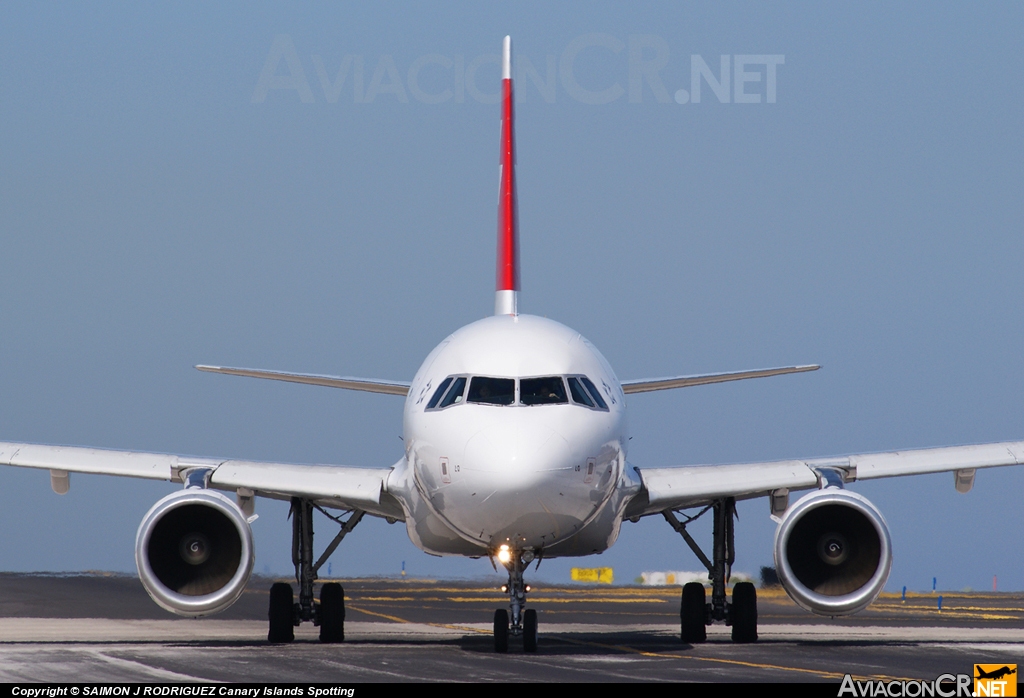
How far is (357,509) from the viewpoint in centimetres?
2097

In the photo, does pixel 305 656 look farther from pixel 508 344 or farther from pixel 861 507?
pixel 861 507

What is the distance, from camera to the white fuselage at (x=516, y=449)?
15.8 metres

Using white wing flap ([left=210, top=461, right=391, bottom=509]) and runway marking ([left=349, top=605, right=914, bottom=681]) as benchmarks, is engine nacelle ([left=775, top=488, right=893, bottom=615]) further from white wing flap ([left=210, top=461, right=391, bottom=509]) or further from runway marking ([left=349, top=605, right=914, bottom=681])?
white wing flap ([left=210, top=461, right=391, bottom=509])

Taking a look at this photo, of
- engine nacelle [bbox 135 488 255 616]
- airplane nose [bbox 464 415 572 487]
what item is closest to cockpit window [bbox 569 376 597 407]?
airplane nose [bbox 464 415 572 487]

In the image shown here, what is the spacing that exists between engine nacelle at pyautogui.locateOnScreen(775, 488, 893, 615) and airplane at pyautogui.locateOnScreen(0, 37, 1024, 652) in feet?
0.07

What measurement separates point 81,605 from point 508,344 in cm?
1762

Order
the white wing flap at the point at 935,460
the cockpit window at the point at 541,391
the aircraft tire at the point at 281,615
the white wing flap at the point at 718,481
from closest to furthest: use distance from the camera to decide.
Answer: the cockpit window at the point at 541,391
the white wing flap at the point at 718,481
the white wing flap at the point at 935,460
the aircraft tire at the point at 281,615

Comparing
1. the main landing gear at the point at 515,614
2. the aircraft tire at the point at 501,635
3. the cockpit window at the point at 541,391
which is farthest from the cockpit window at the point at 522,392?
the aircraft tire at the point at 501,635

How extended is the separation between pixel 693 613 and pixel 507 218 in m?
7.65

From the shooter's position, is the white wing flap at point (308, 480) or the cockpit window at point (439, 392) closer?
the cockpit window at point (439, 392)

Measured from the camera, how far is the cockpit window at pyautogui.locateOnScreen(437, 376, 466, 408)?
16.9m

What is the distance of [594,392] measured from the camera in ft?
56.2

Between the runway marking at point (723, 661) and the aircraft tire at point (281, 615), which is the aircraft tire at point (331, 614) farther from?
the runway marking at point (723, 661)

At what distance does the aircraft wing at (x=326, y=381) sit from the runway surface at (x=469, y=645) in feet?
11.3
